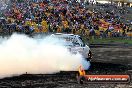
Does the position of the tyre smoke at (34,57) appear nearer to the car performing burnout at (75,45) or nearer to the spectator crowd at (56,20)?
the car performing burnout at (75,45)

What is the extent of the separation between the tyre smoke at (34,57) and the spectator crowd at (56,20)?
15.9 m

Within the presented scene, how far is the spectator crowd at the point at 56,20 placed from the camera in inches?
1359

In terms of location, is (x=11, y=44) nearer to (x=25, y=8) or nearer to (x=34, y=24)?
(x=34, y=24)

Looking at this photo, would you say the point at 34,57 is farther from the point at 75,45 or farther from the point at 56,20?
the point at 56,20

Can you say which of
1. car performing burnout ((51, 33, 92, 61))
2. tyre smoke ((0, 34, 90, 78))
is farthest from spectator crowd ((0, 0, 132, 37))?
tyre smoke ((0, 34, 90, 78))

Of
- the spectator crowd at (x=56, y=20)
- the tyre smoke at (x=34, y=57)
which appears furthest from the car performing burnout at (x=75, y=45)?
the spectator crowd at (x=56, y=20)

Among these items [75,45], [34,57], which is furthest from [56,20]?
[34,57]

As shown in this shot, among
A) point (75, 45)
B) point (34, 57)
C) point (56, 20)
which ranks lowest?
point (34, 57)

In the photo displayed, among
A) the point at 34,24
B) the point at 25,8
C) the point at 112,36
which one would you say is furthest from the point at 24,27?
the point at 112,36

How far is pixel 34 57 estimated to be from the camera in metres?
16.2

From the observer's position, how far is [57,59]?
54.2 feet

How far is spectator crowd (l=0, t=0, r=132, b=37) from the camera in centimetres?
3453

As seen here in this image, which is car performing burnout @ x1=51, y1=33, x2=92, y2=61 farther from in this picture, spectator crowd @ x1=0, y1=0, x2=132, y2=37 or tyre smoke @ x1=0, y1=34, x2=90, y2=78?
spectator crowd @ x1=0, y1=0, x2=132, y2=37

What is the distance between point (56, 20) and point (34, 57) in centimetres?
2238
